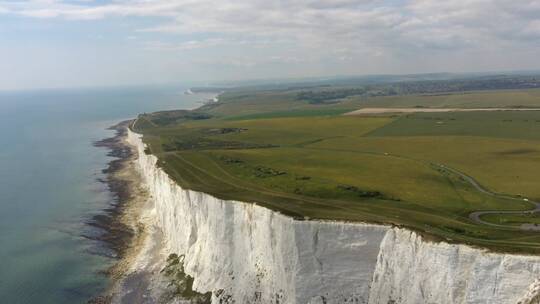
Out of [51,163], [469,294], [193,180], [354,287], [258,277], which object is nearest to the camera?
[469,294]

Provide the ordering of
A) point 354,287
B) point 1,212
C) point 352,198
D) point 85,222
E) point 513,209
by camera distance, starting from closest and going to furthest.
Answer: point 354,287, point 513,209, point 352,198, point 85,222, point 1,212

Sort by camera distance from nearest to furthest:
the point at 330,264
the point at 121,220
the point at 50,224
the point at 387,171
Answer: the point at 330,264 < the point at 387,171 < the point at 50,224 < the point at 121,220

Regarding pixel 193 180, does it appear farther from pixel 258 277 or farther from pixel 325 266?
pixel 325 266

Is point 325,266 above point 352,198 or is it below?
below

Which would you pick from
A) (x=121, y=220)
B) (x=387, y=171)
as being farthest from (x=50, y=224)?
(x=387, y=171)

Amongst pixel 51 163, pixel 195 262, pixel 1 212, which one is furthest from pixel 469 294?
pixel 51 163

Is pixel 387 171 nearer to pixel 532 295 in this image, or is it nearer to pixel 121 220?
pixel 532 295

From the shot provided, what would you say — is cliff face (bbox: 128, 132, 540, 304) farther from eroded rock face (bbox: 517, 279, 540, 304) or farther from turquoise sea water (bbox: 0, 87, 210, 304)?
turquoise sea water (bbox: 0, 87, 210, 304)

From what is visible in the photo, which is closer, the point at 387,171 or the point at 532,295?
the point at 532,295
